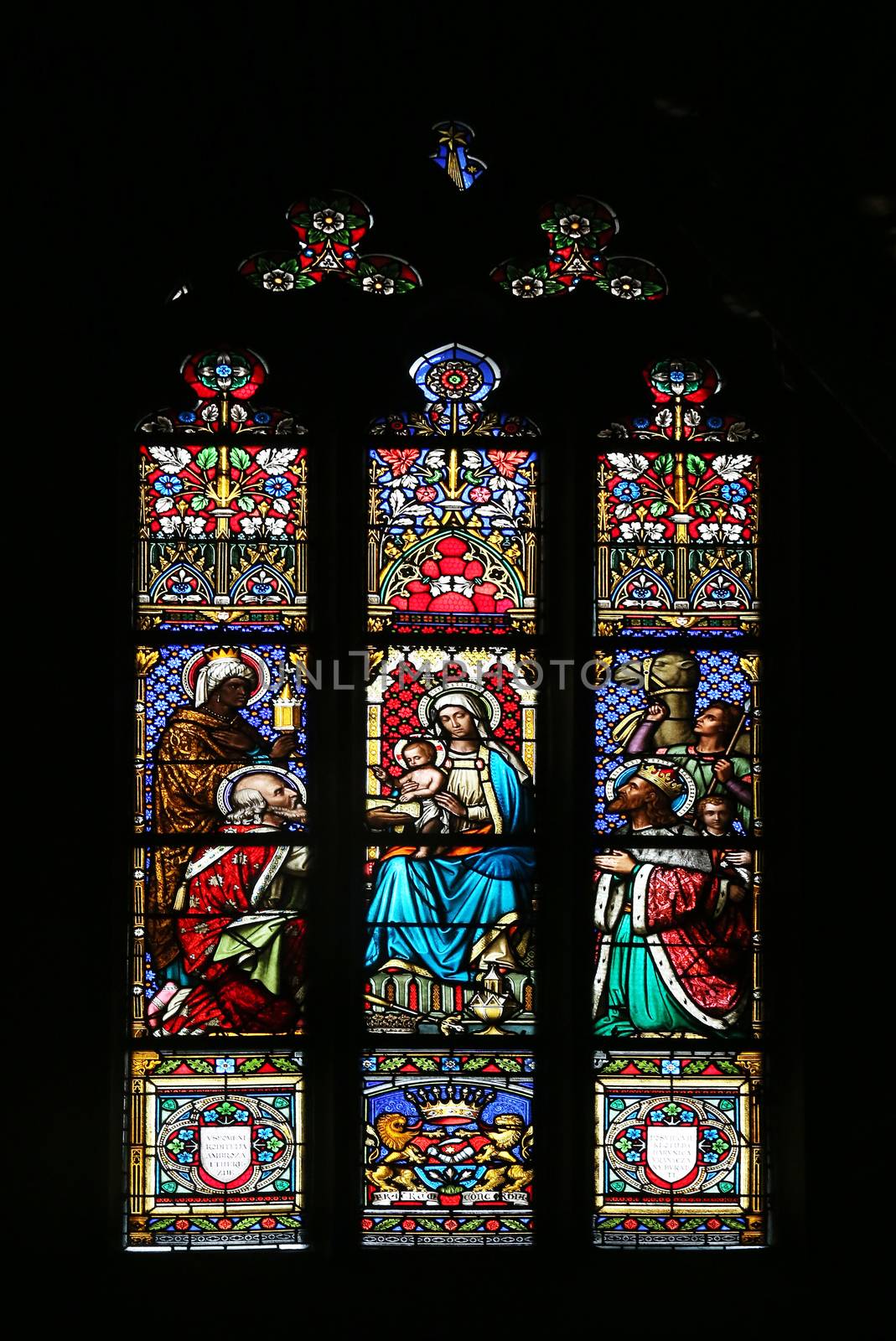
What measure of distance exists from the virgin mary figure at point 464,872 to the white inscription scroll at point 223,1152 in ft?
2.26

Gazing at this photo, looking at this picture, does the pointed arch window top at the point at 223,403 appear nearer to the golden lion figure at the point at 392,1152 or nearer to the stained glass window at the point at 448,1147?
the stained glass window at the point at 448,1147

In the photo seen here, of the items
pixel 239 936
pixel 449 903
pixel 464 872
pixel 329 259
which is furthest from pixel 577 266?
pixel 239 936

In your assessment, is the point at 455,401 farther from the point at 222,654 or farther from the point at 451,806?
the point at 451,806

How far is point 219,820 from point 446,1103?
3.83ft

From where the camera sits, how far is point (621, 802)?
5.48 metres

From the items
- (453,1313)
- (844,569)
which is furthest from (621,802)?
(453,1313)

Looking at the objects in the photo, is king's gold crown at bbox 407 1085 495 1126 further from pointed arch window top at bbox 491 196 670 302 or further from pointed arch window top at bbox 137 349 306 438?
pointed arch window top at bbox 491 196 670 302

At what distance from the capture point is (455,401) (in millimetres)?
5652

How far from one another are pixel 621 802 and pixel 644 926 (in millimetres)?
412

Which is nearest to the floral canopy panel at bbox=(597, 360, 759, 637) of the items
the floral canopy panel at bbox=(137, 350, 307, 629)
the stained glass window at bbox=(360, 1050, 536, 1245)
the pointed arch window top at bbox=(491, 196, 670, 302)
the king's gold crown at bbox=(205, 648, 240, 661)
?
the pointed arch window top at bbox=(491, 196, 670, 302)

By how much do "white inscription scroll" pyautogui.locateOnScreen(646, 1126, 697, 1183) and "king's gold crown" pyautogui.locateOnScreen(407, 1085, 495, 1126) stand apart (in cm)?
54

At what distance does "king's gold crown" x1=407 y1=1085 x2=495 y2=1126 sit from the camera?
210 inches

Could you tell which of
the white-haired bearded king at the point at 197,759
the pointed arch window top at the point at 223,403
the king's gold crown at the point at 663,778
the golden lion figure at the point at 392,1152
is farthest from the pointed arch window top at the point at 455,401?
the golden lion figure at the point at 392,1152

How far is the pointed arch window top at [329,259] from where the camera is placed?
5.65m
